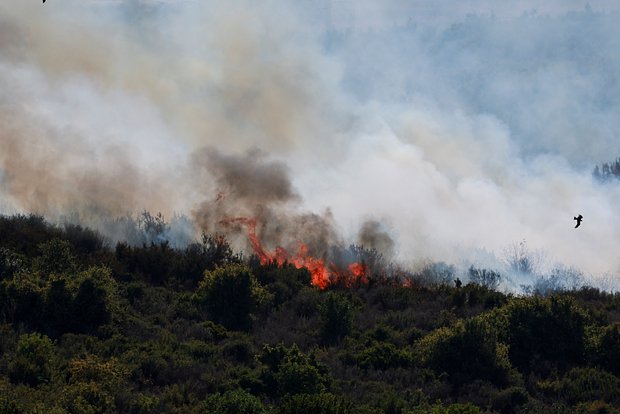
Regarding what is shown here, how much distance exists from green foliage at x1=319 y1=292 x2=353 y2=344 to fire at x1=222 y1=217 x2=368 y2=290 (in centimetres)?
827

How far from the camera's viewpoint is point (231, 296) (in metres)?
42.3

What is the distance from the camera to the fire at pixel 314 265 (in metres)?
51.8

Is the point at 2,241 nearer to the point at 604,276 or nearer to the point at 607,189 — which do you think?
the point at 604,276

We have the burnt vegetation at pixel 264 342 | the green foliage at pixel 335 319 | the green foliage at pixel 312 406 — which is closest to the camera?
the green foliage at pixel 312 406

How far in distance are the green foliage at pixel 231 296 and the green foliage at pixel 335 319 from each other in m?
3.35

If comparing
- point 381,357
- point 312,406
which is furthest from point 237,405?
point 381,357

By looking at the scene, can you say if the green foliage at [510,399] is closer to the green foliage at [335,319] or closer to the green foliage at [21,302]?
the green foliage at [335,319]

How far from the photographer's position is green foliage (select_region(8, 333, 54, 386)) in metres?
31.0

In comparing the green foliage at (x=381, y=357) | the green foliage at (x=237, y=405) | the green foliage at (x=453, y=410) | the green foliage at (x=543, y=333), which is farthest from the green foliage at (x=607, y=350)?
the green foliage at (x=237, y=405)

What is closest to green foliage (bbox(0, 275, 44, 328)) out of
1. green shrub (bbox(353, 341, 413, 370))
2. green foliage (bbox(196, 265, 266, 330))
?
green foliage (bbox(196, 265, 266, 330))

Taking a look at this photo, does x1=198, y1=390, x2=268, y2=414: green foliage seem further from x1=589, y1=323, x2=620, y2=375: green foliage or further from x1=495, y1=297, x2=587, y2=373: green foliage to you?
x1=589, y1=323, x2=620, y2=375: green foliage

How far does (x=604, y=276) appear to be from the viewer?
268 ft

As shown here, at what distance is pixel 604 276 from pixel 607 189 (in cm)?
5892

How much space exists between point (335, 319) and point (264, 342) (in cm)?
370
